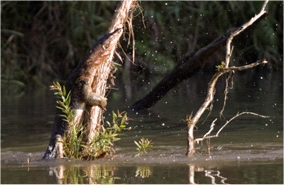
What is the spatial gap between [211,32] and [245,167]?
26.7 feet

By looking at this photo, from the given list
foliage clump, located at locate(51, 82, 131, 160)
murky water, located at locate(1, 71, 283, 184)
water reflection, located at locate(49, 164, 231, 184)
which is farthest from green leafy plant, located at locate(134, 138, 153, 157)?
water reflection, located at locate(49, 164, 231, 184)

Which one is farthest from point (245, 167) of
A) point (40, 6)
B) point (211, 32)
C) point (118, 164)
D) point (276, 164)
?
point (40, 6)

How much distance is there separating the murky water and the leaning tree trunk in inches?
9.2

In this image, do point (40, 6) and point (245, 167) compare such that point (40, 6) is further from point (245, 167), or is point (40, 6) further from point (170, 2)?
point (245, 167)

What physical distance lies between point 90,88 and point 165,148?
911 millimetres

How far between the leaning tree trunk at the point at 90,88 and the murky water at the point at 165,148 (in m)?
0.23

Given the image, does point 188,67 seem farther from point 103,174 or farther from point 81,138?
point 103,174

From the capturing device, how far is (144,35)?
40.5 feet

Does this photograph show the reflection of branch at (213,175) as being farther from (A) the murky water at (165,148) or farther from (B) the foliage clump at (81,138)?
(B) the foliage clump at (81,138)

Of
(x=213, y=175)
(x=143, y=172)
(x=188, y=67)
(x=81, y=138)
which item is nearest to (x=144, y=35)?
(x=188, y=67)

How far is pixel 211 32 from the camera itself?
1284cm

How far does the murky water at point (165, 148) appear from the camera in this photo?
4.60m

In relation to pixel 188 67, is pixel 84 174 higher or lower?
lower

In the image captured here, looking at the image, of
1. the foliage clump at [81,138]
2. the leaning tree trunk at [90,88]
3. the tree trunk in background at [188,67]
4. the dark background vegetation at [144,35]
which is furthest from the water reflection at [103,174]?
the dark background vegetation at [144,35]
